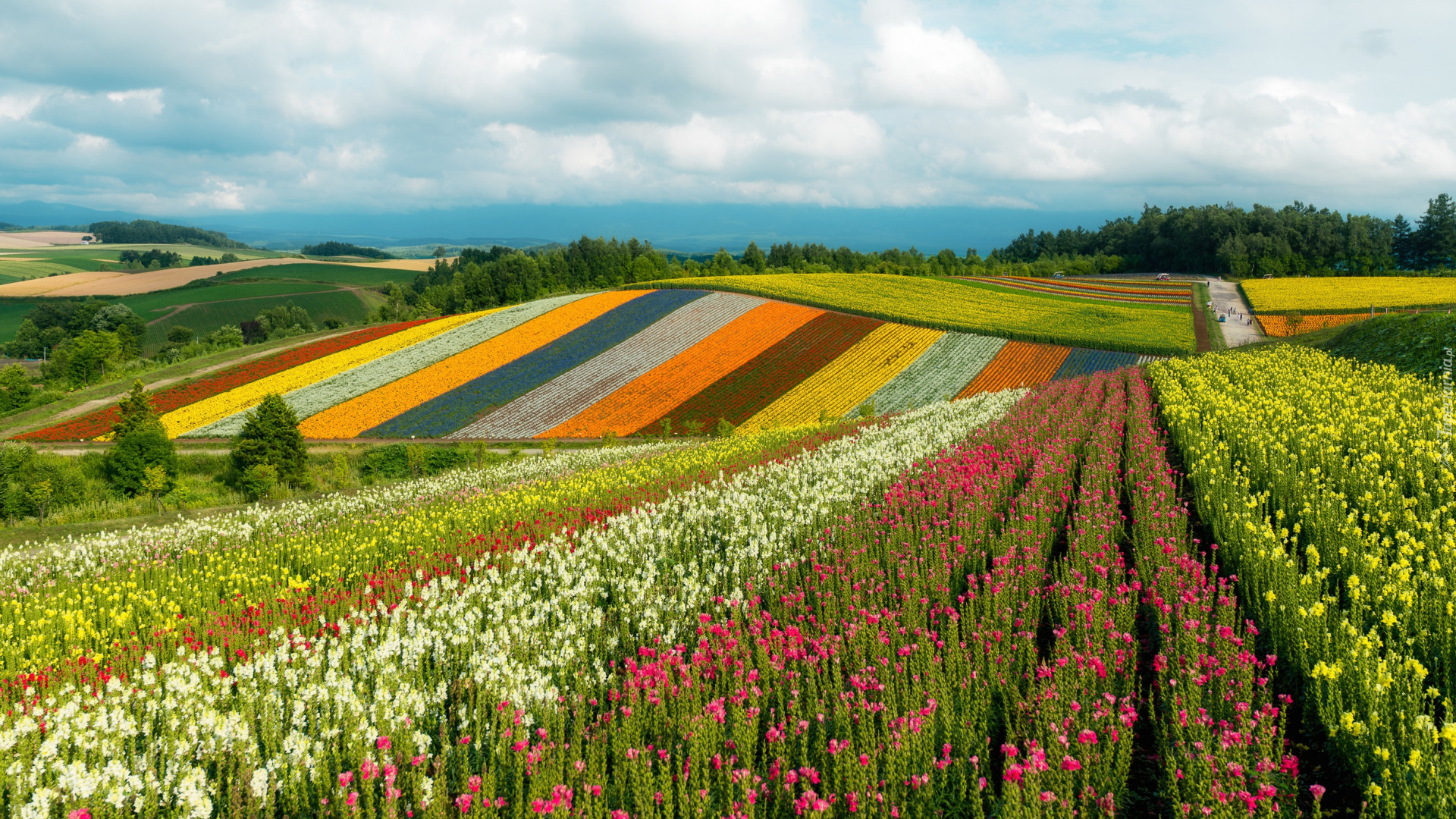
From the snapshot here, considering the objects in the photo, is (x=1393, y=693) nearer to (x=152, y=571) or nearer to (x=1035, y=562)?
(x=1035, y=562)

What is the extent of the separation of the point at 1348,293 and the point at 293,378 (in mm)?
100640

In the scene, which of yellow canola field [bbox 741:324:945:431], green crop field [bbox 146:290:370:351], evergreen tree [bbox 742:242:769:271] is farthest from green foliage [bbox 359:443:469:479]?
evergreen tree [bbox 742:242:769:271]

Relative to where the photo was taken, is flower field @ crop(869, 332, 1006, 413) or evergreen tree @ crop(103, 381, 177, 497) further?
flower field @ crop(869, 332, 1006, 413)

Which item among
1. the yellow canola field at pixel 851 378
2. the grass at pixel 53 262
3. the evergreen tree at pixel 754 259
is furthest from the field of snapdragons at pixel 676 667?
the grass at pixel 53 262

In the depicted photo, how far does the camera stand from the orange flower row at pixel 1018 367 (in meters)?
46.2

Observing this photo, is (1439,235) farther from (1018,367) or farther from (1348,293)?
(1018,367)

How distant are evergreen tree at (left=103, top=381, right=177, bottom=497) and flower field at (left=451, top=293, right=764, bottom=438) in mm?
13025

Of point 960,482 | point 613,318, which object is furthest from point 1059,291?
A: point 960,482

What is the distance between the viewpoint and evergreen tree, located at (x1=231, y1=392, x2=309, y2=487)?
3177cm

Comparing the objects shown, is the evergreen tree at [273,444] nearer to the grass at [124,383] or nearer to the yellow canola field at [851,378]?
the grass at [124,383]

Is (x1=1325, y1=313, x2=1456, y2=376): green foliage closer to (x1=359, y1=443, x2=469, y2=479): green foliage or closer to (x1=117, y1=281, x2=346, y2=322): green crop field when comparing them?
(x1=359, y1=443, x2=469, y2=479): green foliage

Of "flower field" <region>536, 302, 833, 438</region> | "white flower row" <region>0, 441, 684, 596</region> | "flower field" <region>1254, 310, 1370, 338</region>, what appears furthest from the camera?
"flower field" <region>1254, 310, 1370, 338</region>

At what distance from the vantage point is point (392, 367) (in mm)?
52781

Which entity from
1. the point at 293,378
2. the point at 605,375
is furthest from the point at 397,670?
the point at 293,378
